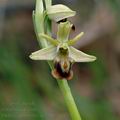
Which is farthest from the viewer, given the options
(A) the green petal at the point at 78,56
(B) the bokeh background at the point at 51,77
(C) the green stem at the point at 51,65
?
(B) the bokeh background at the point at 51,77

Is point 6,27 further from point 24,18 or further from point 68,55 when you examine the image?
point 68,55

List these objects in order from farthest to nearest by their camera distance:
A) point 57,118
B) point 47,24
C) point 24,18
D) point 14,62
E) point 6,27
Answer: point 24,18
point 6,27
point 57,118
point 14,62
point 47,24

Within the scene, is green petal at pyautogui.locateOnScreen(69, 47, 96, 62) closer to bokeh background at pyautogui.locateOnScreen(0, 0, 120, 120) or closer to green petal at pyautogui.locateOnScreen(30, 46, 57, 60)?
green petal at pyautogui.locateOnScreen(30, 46, 57, 60)

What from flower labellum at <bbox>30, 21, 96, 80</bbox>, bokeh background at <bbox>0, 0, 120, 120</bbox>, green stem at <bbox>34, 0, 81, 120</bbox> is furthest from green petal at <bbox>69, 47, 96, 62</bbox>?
bokeh background at <bbox>0, 0, 120, 120</bbox>

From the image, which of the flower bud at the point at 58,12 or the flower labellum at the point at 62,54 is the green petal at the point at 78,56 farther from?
the flower bud at the point at 58,12

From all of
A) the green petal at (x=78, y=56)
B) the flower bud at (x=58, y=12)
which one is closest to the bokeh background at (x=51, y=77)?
the green petal at (x=78, y=56)

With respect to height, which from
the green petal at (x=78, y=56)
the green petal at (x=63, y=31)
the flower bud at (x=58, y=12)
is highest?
the flower bud at (x=58, y=12)

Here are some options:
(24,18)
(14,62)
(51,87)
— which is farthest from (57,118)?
(24,18)

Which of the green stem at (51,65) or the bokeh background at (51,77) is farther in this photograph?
the bokeh background at (51,77)
